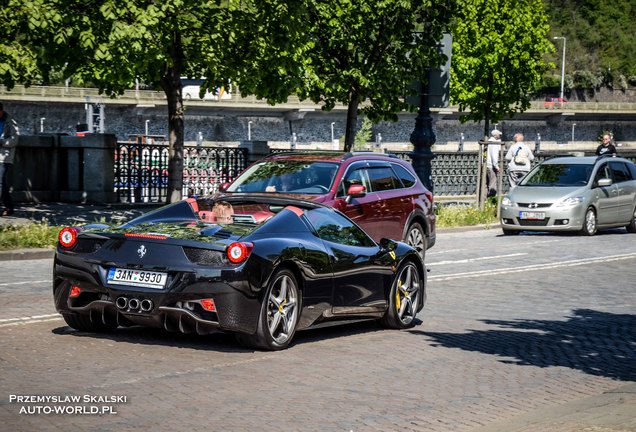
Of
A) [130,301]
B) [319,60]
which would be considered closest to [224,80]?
[319,60]

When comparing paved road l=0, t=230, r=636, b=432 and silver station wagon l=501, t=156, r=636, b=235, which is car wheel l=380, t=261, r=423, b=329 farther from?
silver station wagon l=501, t=156, r=636, b=235

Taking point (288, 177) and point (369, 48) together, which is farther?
point (369, 48)

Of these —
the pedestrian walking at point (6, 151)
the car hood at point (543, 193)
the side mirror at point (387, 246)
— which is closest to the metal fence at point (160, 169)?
the pedestrian walking at point (6, 151)

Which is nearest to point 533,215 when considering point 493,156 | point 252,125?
point 493,156

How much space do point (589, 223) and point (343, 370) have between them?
18.1 m

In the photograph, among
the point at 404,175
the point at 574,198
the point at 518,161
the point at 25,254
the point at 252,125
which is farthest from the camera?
the point at 252,125

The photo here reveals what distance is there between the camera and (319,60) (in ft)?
98.3

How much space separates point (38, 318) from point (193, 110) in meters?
104

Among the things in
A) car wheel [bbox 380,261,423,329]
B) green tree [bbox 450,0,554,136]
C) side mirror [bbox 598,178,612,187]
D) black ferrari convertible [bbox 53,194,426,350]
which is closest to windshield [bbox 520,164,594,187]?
side mirror [bbox 598,178,612,187]

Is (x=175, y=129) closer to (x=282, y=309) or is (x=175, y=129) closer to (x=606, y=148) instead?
(x=606, y=148)

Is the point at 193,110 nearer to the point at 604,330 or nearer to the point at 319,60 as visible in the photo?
the point at 319,60

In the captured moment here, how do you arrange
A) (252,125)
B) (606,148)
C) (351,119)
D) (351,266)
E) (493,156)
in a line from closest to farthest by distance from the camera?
(351,266) → (351,119) → (606,148) → (493,156) → (252,125)

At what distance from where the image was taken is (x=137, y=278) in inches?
356

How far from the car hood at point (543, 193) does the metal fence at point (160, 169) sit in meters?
7.74
